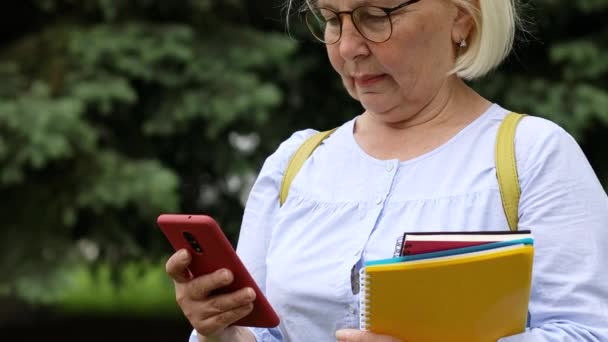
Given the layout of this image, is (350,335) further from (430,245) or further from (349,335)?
(430,245)

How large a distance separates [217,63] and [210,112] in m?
0.30

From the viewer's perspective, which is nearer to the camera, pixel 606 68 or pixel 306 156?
pixel 306 156

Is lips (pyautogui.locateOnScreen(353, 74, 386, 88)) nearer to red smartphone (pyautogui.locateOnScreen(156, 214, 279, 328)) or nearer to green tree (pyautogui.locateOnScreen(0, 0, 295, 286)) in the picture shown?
red smartphone (pyautogui.locateOnScreen(156, 214, 279, 328))

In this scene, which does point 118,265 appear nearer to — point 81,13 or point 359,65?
point 81,13

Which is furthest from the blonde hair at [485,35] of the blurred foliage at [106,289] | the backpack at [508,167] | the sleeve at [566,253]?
the blurred foliage at [106,289]

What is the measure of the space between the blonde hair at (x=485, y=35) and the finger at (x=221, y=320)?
0.59m

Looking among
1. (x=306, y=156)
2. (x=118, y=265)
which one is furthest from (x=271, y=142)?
(x=306, y=156)

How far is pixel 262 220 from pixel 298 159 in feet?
0.47

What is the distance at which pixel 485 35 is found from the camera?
1.90 metres

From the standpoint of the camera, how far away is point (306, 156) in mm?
2068

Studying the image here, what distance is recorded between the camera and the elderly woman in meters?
1.69

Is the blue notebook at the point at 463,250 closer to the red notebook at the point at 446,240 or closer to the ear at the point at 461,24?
the red notebook at the point at 446,240

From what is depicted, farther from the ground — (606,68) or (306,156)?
(306,156)

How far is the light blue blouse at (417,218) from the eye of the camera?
5.54ft
